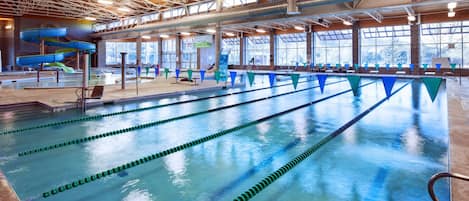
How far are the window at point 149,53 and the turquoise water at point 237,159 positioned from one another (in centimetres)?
3287

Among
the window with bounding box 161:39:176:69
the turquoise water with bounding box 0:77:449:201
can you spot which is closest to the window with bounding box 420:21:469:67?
the turquoise water with bounding box 0:77:449:201

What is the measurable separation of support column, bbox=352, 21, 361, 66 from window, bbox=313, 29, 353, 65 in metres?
1.36

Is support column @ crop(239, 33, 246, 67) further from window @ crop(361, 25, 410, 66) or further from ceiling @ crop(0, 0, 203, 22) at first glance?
window @ crop(361, 25, 410, 66)

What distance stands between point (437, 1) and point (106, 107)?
12480 mm

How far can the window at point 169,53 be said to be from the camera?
35881 mm

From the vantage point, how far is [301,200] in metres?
2.64

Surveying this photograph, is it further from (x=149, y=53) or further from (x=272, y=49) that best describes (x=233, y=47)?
(x=149, y=53)

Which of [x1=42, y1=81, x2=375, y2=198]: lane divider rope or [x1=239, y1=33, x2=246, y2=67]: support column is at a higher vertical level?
[x1=239, y1=33, x2=246, y2=67]: support column

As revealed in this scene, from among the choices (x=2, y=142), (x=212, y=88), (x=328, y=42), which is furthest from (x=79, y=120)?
(x=328, y=42)

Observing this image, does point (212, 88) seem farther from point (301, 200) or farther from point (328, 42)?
point (328, 42)

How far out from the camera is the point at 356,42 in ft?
75.9

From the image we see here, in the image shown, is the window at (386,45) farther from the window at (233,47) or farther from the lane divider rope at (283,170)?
the lane divider rope at (283,170)

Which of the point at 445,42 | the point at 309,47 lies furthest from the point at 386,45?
the point at 309,47

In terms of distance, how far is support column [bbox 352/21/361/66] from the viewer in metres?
22.9
